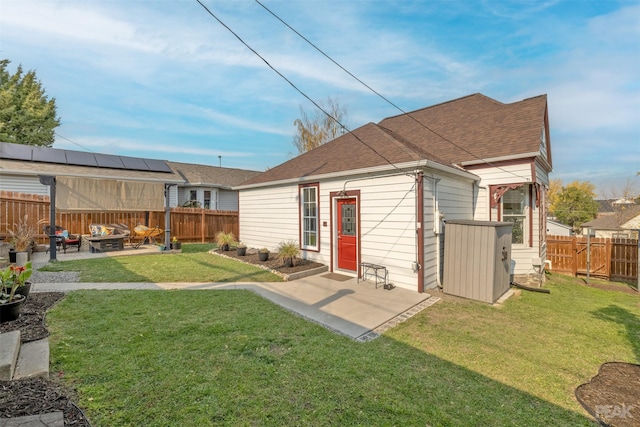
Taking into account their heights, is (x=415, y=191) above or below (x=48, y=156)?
below

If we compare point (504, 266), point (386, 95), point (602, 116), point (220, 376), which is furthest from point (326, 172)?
point (602, 116)

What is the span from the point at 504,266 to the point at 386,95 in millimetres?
5367

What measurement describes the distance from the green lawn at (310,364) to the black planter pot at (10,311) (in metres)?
0.39

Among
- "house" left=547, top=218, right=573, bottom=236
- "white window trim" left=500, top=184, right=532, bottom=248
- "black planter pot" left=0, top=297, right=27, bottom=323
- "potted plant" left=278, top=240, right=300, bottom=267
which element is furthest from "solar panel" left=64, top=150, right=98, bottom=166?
"house" left=547, top=218, right=573, bottom=236

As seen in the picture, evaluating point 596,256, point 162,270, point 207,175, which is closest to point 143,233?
point 162,270

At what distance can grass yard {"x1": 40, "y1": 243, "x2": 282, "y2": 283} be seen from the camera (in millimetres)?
6918

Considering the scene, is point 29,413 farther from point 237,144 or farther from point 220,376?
point 237,144

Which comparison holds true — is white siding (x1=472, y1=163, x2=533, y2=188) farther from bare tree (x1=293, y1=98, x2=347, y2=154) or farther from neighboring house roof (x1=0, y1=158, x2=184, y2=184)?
bare tree (x1=293, y1=98, x2=347, y2=154)

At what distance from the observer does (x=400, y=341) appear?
13.1ft

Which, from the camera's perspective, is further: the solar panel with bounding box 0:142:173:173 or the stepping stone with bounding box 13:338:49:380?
the solar panel with bounding box 0:142:173:173

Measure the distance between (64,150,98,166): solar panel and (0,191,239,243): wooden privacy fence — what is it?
3280 mm

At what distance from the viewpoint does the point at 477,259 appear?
19.6ft

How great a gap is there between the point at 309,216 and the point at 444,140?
17.4ft

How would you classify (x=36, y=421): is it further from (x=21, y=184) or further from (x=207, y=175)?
(x=207, y=175)
